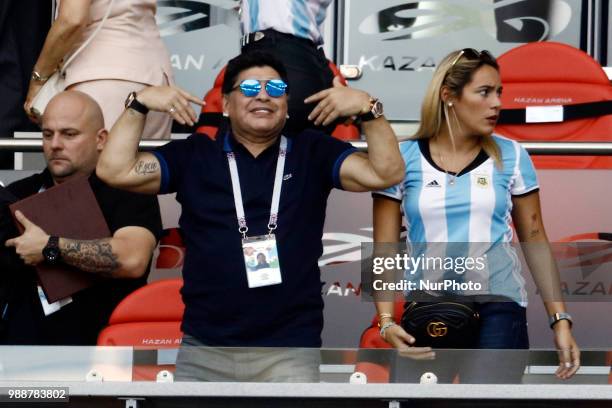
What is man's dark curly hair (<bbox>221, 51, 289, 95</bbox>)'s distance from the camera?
457cm

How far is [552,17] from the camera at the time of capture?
756 cm

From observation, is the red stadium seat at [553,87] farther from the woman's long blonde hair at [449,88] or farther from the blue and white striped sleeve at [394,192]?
the blue and white striped sleeve at [394,192]

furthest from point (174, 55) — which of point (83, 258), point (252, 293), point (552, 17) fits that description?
point (252, 293)

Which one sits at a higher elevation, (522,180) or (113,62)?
(113,62)

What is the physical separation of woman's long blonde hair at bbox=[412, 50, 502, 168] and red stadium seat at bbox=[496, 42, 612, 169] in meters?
1.51

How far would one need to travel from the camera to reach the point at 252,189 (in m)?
4.34

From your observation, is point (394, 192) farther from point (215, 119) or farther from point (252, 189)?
point (215, 119)

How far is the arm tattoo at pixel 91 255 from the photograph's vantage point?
4754mm

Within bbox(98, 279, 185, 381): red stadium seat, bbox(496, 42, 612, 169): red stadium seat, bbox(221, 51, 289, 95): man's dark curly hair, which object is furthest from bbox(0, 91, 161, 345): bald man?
bbox(496, 42, 612, 169): red stadium seat

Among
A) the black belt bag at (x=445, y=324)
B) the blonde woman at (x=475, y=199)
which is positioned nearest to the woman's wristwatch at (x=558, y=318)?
the blonde woman at (x=475, y=199)

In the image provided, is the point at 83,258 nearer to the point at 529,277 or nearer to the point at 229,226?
the point at 229,226

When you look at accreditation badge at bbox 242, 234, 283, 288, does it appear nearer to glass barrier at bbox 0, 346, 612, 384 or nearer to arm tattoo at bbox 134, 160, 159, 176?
glass barrier at bbox 0, 346, 612, 384

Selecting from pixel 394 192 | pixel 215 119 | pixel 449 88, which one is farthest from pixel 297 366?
pixel 215 119

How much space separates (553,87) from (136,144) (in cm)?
Answer: 256
